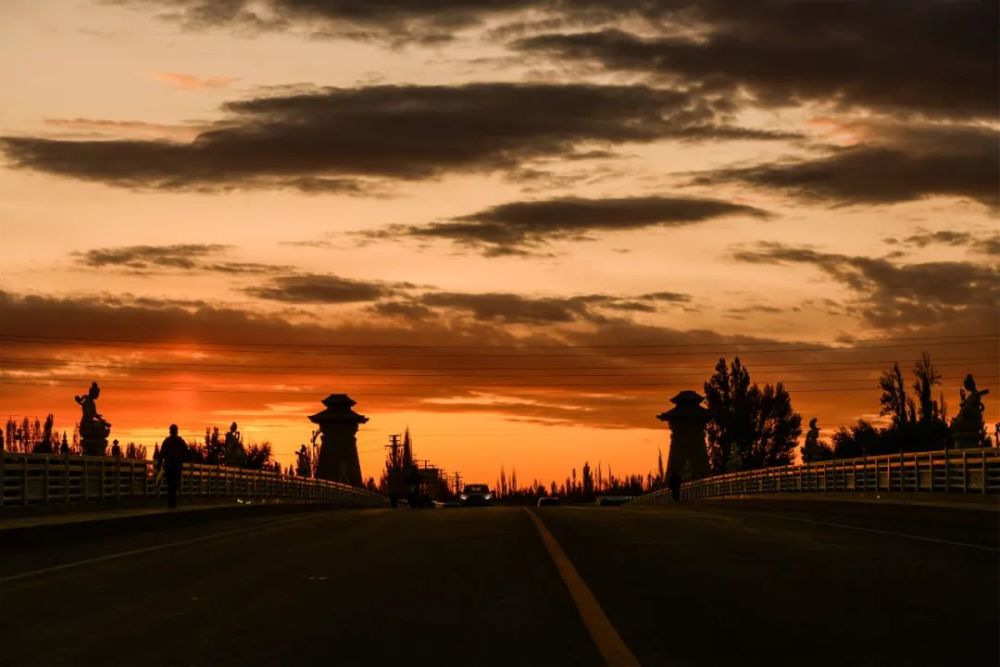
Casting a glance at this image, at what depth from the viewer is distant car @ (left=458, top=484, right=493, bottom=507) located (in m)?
111

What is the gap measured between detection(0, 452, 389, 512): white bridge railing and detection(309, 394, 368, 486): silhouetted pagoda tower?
77.9 meters

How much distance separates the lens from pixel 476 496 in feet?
366

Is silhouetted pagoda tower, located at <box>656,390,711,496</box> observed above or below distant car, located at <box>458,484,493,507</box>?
above

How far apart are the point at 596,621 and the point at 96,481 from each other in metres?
26.9

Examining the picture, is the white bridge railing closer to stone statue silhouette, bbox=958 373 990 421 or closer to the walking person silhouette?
the walking person silhouette

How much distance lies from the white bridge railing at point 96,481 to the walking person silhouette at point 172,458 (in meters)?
1.53

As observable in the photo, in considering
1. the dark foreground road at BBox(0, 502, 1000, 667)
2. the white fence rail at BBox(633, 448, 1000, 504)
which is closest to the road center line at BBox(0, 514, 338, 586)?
the dark foreground road at BBox(0, 502, 1000, 667)

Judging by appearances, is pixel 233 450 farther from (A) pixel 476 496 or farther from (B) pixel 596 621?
(B) pixel 596 621

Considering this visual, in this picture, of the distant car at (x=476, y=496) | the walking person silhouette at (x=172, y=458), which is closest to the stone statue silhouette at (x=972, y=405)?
the walking person silhouette at (x=172, y=458)

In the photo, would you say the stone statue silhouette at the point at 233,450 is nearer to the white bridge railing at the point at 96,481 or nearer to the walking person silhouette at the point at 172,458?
the white bridge railing at the point at 96,481

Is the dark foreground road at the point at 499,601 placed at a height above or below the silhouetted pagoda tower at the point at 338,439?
below

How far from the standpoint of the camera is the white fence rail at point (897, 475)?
120ft

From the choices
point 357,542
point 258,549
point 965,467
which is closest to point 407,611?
point 258,549

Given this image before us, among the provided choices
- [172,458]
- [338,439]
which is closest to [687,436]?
[338,439]
